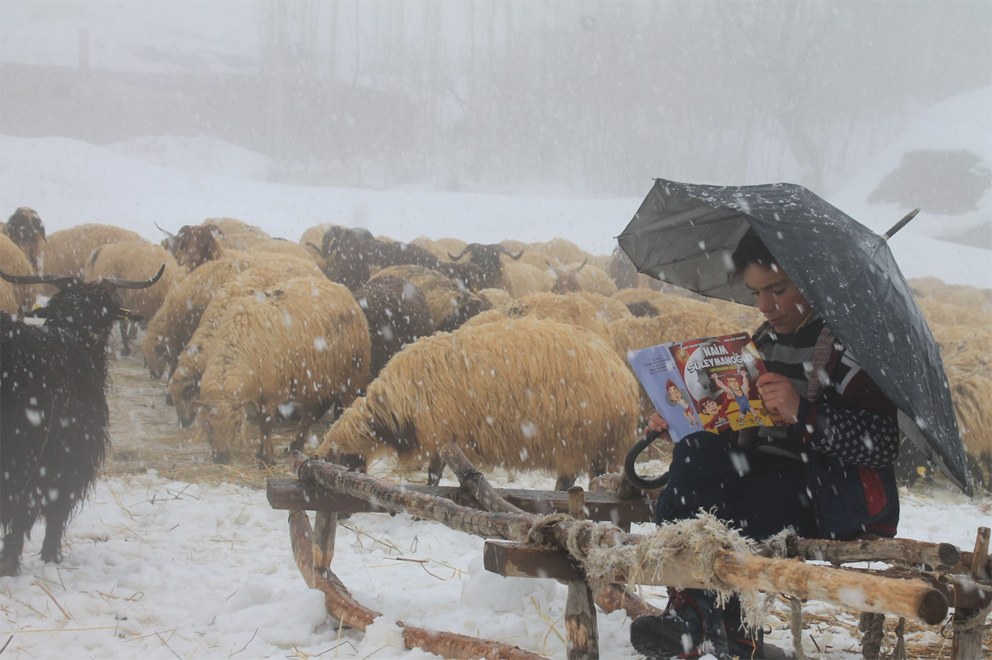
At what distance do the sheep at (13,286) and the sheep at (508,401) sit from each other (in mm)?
4672

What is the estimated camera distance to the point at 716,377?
6.86ft

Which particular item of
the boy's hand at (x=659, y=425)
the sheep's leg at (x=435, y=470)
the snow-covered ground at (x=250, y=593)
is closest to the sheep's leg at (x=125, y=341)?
the snow-covered ground at (x=250, y=593)

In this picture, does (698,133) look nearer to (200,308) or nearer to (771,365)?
(200,308)

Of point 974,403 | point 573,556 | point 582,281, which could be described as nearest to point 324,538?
point 573,556

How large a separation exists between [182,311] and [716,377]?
6697 mm

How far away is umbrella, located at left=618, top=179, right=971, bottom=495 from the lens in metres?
1.82

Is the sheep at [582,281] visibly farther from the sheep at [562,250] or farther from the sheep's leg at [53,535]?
the sheep's leg at [53,535]

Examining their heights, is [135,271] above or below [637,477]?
above

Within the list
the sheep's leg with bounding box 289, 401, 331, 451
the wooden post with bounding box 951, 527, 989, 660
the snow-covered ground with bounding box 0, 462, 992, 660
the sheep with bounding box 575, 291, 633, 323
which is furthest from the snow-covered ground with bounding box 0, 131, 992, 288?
the wooden post with bounding box 951, 527, 989, 660

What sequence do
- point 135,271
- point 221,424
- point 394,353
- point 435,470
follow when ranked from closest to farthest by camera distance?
point 435,470
point 221,424
point 394,353
point 135,271

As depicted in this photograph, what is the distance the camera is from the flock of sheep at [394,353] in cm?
459

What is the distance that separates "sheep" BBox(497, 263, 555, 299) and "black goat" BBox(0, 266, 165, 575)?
8881 mm

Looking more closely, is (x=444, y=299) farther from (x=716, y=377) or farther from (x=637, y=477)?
(x=716, y=377)

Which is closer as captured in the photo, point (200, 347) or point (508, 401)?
point (508, 401)
